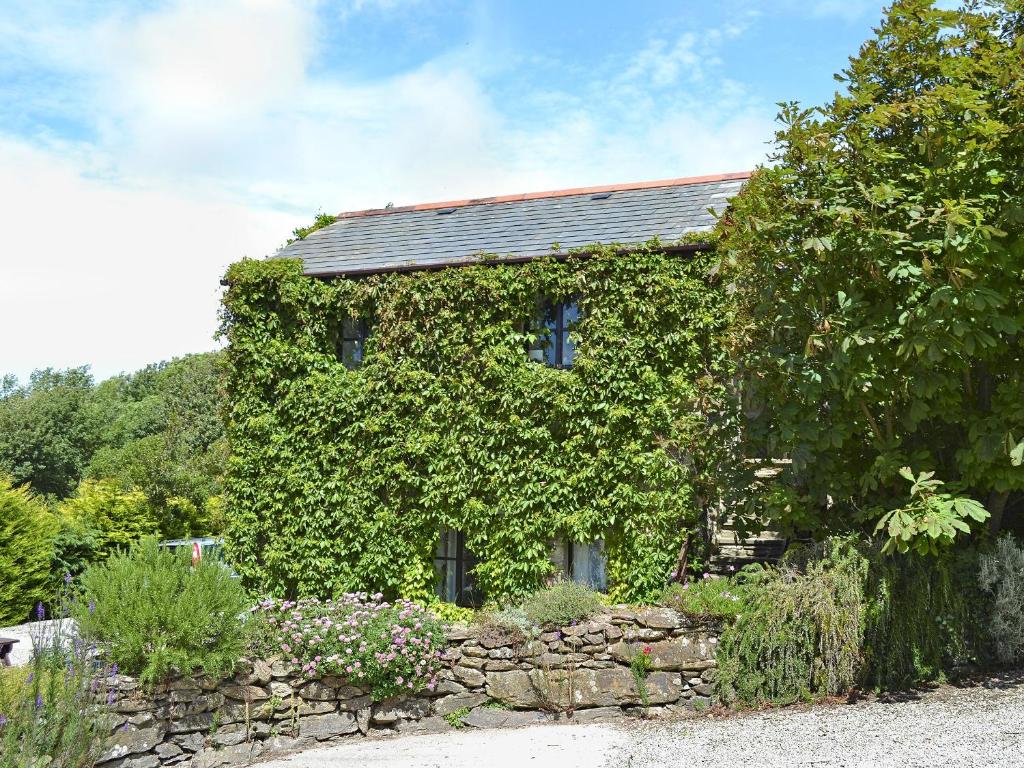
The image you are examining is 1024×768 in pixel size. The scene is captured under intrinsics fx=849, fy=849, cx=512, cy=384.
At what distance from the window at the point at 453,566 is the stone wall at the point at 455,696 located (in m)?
2.64

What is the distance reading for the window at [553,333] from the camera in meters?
12.3

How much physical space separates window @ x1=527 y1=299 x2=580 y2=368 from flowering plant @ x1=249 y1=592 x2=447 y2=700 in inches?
163

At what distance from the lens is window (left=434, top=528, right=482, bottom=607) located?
41.4ft

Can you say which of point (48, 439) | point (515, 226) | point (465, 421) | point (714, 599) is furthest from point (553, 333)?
point (48, 439)

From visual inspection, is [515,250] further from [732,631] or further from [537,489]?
[732,631]

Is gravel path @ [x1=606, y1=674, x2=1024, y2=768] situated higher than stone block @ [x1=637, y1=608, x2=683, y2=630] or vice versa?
stone block @ [x1=637, y1=608, x2=683, y2=630]

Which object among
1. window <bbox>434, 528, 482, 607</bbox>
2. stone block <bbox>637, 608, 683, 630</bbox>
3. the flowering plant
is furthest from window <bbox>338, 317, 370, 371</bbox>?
stone block <bbox>637, 608, 683, 630</bbox>

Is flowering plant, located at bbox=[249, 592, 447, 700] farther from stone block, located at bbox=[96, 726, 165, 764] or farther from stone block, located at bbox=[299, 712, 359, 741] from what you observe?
stone block, located at bbox=[96, 726, 165, 764]

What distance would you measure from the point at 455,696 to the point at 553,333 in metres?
5.21

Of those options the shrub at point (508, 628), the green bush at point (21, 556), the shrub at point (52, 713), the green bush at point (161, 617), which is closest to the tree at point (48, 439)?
the green bush at point (21, 556)

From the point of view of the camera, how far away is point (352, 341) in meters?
13.3

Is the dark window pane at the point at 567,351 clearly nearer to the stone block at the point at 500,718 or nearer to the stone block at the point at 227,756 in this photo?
the stone block at the point at 500,718

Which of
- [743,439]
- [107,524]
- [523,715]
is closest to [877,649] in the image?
[743,439]

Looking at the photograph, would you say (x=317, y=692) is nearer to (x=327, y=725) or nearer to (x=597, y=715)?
(x=327, y=725)
